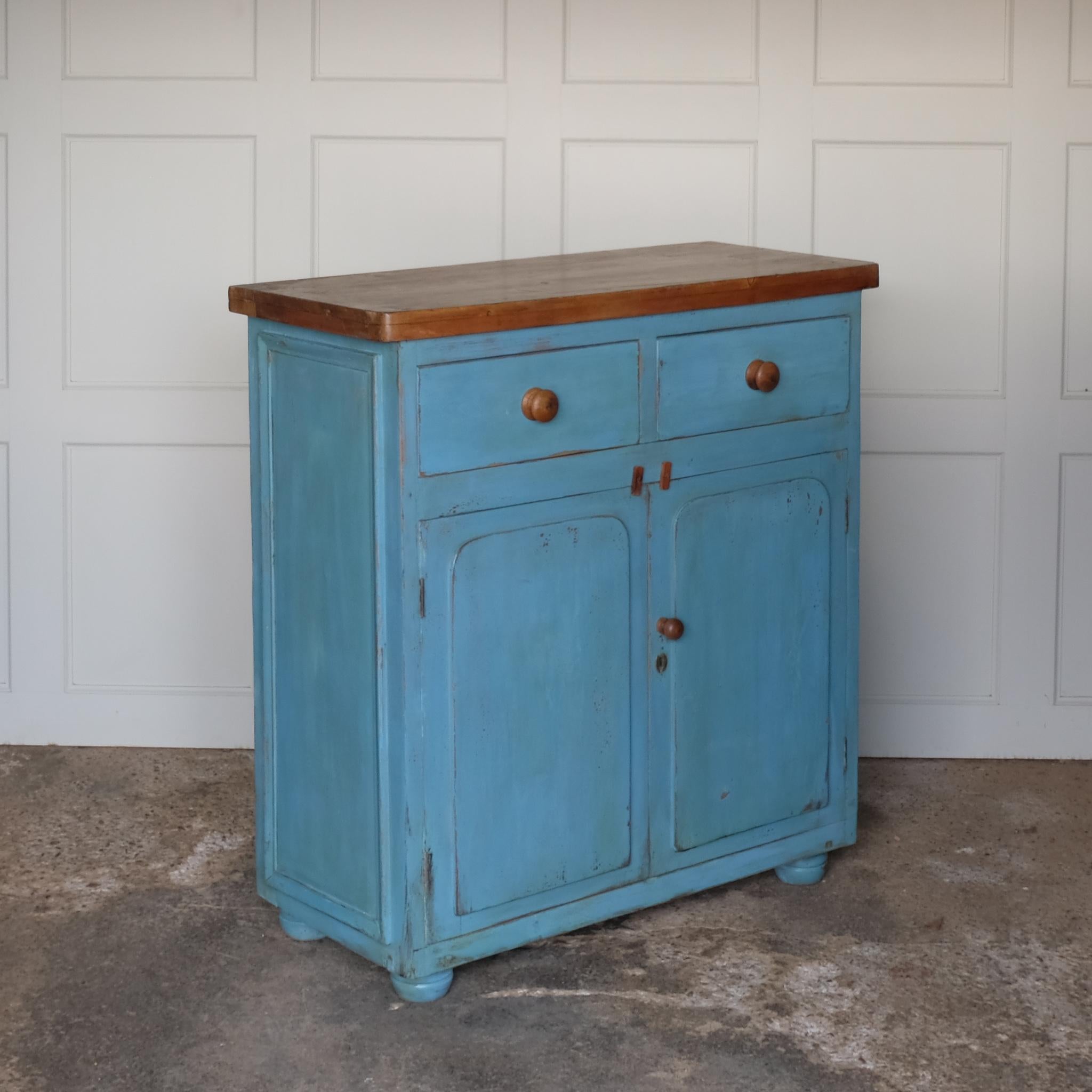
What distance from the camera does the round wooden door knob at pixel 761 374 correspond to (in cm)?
297

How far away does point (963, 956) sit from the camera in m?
2.97

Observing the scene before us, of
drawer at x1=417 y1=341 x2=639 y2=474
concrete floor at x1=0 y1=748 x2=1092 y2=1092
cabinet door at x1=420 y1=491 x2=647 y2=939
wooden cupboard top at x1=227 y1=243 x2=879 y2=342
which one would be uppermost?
wooden cupboard top at x1=227 y1=243 x2=879 y2=342

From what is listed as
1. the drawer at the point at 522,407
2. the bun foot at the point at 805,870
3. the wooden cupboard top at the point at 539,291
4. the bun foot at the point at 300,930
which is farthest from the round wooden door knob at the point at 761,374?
the bun foot at the point at 300,930

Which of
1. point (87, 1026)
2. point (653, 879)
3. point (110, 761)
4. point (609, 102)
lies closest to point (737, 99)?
point (609, 102)

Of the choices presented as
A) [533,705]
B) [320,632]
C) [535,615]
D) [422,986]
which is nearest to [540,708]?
[533,705]

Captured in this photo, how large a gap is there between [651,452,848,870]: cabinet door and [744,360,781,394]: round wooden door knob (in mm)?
154

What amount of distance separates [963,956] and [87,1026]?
5.00 ft

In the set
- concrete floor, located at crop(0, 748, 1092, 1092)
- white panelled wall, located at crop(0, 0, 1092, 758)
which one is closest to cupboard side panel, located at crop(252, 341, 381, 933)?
concrete floor, located at crop(0, 748, 1092, 1092)

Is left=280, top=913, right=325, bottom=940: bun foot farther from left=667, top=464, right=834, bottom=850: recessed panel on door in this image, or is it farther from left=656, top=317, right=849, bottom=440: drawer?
left=656, top=317, right=849, bottom=440: drawer

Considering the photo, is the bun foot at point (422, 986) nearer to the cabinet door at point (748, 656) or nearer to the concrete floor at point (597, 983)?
the concrete floor at point (597, 983)

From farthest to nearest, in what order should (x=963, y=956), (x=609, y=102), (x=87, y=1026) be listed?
(x=609, y=102) < (x=963, y=956) < (x=87, y=1026)

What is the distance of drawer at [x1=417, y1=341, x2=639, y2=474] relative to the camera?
260cm

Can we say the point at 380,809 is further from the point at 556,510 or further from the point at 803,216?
the point at 803,216

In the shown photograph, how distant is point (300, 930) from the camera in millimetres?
3035
